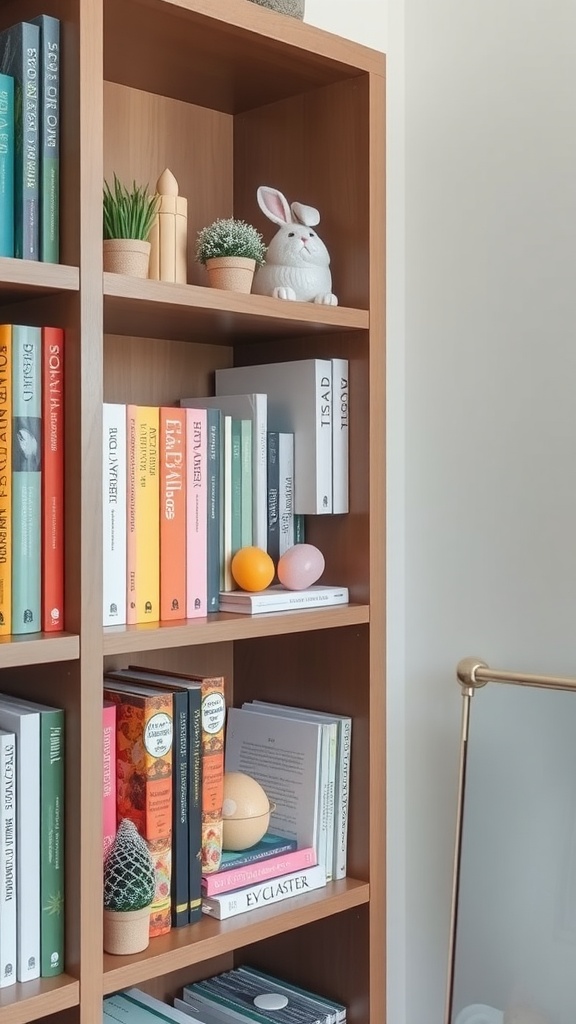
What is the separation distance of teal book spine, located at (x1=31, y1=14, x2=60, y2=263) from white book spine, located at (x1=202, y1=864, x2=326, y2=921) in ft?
2.61

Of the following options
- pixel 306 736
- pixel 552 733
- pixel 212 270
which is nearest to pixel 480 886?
pixel 552 733

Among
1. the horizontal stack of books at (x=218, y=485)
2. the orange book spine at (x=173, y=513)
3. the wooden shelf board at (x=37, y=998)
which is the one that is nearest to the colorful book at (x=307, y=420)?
the horizontal stack of books at (x=218, y=485)

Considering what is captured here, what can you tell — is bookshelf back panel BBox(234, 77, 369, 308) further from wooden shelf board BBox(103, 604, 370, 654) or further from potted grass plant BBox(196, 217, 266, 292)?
wooden shelf board BBox(103, 604, 370, 654)

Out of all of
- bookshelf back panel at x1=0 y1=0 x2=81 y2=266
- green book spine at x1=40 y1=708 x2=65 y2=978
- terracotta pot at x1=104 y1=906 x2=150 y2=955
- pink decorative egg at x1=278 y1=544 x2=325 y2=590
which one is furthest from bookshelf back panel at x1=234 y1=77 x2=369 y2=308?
terracotta pot at x1=104 y1=906 x2=150 y2=955

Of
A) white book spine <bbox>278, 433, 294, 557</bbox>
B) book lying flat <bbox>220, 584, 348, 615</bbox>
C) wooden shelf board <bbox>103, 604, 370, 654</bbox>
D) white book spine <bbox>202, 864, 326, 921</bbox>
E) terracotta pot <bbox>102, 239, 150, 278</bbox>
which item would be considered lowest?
white book spine <bbox>202, 864, 326, 921</bbox>

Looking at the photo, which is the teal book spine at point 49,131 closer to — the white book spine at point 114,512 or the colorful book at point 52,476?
the colorful book at point 52,476

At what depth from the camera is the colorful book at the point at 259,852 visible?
1.44 meters

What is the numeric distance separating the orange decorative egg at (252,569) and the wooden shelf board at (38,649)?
0.33 meters

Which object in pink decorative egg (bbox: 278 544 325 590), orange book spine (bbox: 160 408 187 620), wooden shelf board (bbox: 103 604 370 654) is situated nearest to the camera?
wooden shelf board (bbox: 103 604 370 654)

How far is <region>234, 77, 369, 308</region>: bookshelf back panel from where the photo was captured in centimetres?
154

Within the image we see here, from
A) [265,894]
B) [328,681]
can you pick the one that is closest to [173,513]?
[328,681]

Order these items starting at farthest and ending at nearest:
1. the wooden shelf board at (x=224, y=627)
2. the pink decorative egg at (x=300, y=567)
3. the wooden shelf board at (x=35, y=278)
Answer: the pink decorative egg at (x=300, y=567), the wooden shelf board at (x=224, y=627), the wooden shelf board at (x=35, y=278)

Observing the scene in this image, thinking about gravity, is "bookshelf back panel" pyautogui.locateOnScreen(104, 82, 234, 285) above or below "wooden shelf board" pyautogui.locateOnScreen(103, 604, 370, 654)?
above

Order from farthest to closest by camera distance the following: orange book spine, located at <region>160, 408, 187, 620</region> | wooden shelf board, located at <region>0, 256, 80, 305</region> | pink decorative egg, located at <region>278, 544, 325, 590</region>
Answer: pink decorative egg, located at <region>278, 544, 325, 590</region>
orange book spine, located at <region>160, 408, 187, 620</region>
wooden shelf board, located at <region>0, 256, 80, 305</region>
